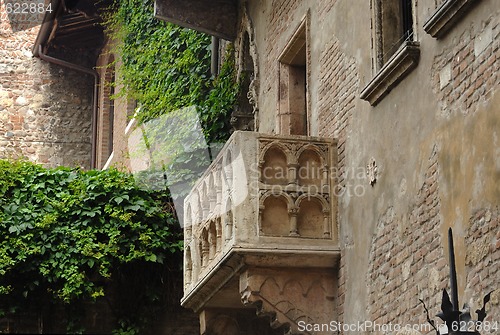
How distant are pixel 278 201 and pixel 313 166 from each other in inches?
17.8

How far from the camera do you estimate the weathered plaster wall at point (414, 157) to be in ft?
20.8

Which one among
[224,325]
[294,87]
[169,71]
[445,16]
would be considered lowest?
[224,325]

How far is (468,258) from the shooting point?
640 centimetres

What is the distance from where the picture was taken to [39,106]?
1950 cm

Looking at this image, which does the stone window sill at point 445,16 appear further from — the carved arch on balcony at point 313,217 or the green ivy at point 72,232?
the green ivy at point 72,232

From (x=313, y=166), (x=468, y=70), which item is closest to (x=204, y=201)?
(x=313, y=166)

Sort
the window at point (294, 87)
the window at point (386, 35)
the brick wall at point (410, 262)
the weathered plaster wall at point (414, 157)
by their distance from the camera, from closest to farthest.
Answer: the weathered plaster wall at point (414, 157) < the brick wall at point (410, 262) < the window at point (386, 35) < the window at point (294, 87)

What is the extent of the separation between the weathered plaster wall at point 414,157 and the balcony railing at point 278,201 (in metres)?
0.17

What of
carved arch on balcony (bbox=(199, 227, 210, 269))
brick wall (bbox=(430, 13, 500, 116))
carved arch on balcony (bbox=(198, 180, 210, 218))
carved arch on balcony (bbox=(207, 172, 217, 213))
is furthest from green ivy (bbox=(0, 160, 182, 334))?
brick wall (bbox=(430, 13, 500, 116))

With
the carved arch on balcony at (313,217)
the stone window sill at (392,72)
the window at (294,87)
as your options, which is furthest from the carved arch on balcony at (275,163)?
the window at (294,87)

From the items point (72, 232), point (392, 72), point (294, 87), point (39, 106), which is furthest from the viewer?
point (39, 106)

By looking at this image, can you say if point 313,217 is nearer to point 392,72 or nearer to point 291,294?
point 291,294

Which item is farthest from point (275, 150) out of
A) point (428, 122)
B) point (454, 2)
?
point (454, 2)

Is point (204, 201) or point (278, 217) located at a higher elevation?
point (204, 201)
